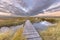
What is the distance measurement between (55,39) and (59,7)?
0.29 meters

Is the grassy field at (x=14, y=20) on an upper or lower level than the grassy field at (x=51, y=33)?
upper

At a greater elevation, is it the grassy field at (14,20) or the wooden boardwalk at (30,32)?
the grassy field at (14,20)

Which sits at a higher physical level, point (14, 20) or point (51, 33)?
point (14, 20)

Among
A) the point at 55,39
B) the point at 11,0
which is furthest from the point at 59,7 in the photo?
the point at 11,0

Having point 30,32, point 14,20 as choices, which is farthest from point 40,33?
point 14,20

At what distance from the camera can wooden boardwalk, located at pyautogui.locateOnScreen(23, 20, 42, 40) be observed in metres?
1.10

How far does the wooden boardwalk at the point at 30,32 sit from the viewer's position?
1102mm

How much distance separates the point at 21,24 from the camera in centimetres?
115

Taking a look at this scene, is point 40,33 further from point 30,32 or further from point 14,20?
point 14,20

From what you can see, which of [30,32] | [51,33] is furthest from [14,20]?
[51,33]

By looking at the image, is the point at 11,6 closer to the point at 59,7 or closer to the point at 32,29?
the point at 32,29

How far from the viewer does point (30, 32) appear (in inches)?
44.1

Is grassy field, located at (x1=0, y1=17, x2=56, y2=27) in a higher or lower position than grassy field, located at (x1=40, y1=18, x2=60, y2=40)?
higher

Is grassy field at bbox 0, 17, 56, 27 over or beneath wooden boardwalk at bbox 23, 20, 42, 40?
over
